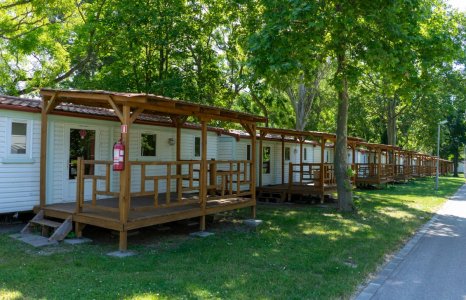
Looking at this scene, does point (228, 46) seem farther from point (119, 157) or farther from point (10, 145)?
point (119, 157)

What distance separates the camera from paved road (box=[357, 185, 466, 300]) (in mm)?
5273

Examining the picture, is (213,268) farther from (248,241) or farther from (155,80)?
(155,80)

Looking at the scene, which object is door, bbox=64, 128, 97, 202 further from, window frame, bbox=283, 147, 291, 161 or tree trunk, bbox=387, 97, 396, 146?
tree trunk, bbox=387, 97, 396, 146

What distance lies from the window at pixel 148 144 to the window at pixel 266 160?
23.5 feet

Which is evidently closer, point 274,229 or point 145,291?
point 145,291

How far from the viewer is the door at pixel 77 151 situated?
31.4 ft

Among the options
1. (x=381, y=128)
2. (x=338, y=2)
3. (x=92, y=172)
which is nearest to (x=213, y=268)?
(x=92, y=172)

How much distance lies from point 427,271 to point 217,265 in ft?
11.0

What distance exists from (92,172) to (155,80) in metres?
6.35

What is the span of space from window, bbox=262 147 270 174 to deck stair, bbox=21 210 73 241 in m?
10.8

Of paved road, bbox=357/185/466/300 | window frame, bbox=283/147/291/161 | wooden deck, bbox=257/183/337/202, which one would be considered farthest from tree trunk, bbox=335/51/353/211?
window frame, bbox=283/147/291/161

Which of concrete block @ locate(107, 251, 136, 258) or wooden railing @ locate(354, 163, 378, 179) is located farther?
wooden railing @ locate(354, 163, 378, 179)

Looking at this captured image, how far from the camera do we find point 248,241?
8.16m

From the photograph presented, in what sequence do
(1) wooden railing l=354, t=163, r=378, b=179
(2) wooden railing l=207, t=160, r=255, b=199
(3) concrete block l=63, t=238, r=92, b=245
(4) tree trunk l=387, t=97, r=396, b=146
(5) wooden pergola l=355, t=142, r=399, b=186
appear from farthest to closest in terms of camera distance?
(4) tree trunk l=387, t=97, r=396, b=146 → (1) wooden railing l=354, t=163, r=378, b=179 → (5) wooden pergola l=355, t=142, r=399, b=186 → (2) wooden railing l=207, t=160, r=255, b=199 → (3) concrete block l=63, t=238, r=92, b=245
